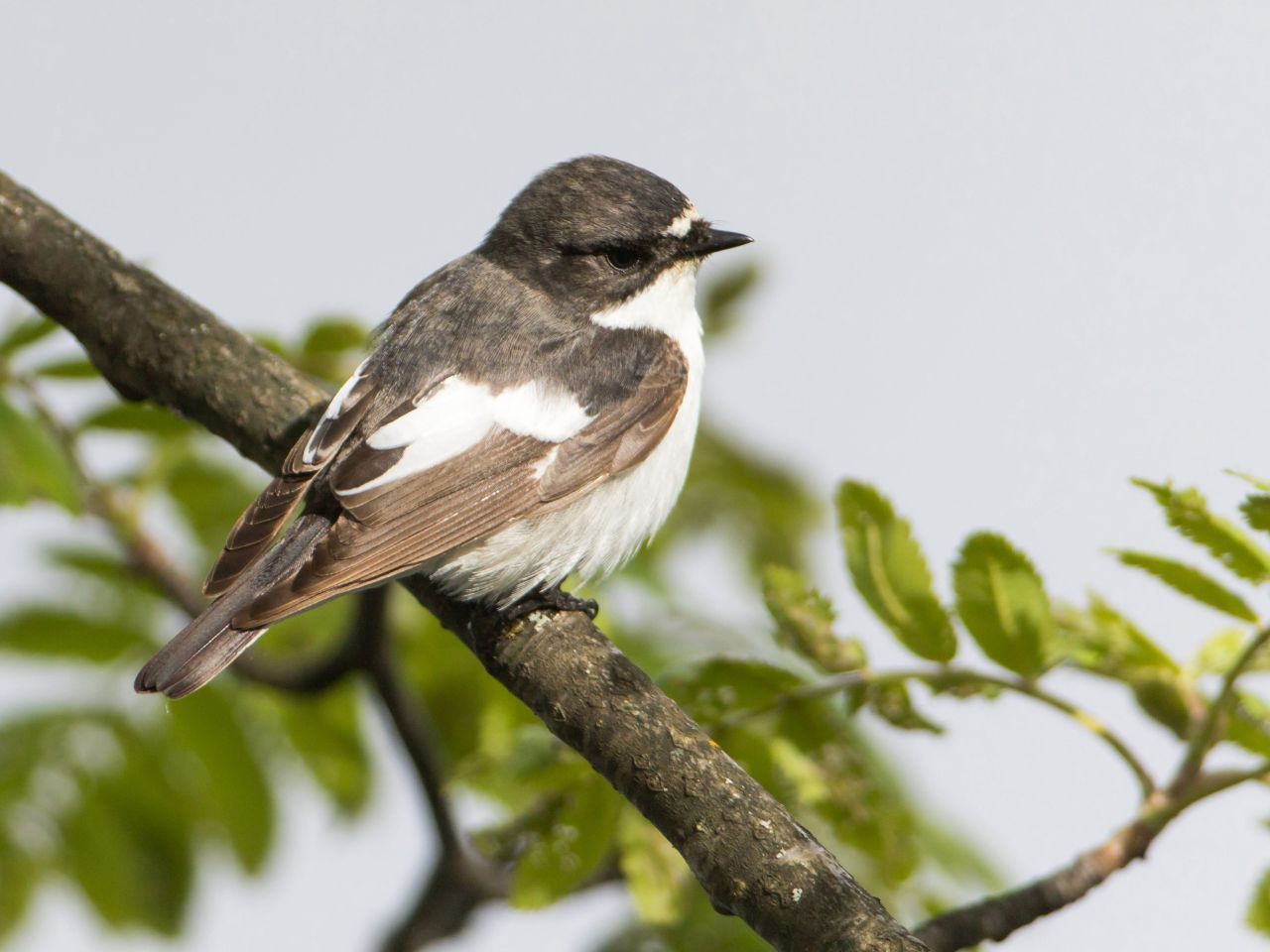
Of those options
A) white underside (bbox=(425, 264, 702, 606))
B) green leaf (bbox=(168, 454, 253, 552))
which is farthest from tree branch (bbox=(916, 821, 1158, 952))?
green leaf (bbox=(168, 454, 253, 552))

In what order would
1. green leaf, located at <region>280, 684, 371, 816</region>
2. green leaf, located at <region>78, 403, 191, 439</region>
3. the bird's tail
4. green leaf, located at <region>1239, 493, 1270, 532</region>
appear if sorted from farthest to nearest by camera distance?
green leaf, located at <region>280, 684, 371, 816</region>, green leaf, located at <region>78, 403, 191, 439</region>, the bird's tail, green leaf, located at <region>1239, 493, 1270, 532</region>

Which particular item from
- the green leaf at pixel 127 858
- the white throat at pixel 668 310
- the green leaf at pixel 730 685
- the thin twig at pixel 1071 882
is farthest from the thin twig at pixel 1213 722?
the green leaf at pixel 127 858

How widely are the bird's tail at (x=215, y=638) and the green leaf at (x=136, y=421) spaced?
747 millimetres

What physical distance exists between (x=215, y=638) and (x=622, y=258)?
1.66 meters

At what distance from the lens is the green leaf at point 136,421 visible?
3.90 m

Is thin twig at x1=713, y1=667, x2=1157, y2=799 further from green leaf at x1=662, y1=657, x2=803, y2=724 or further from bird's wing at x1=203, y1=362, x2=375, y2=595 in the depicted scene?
bird's wing at x1=203, y1=362, x2=375, y2=595

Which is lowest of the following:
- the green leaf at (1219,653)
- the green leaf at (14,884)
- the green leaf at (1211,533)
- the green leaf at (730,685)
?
the green leaf at (14,884)

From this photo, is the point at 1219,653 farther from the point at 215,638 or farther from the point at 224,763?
the point at 224,763

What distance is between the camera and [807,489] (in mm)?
4707

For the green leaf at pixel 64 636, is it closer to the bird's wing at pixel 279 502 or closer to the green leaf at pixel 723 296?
the bird's wing at pixel 279 502

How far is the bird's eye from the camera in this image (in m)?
4.15

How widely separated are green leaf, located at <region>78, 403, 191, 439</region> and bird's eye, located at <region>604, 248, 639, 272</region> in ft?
4.05

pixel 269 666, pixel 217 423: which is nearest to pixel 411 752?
pixel 269 666

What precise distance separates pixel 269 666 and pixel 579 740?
1.38 meters
